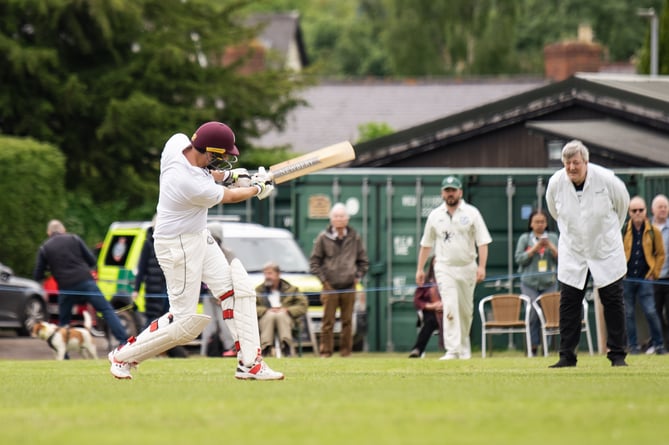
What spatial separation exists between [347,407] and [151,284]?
10.9m

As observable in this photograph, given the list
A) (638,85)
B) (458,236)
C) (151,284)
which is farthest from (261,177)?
(638,85)

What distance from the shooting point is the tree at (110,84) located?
98.1 ft

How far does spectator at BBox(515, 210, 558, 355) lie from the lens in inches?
768

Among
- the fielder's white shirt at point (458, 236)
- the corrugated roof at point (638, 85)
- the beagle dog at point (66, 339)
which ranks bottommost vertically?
the beagle dog at point (66, 339)

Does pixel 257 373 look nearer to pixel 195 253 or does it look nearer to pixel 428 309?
pixel 195 253

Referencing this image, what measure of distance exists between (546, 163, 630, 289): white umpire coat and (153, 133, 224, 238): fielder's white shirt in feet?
11.5

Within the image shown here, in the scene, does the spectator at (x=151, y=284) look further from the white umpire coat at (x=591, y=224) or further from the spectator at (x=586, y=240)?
the white umpire coat at (x=591, y=224)

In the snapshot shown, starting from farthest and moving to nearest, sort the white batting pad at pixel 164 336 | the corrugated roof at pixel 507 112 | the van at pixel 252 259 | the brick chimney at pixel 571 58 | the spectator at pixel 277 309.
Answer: the brick chimney at pixel 571 58 < the corrugated roof at pixel 507 112 < the van at pixel 252 259 < the spectator at pixel 277 309 < the white batting pad at pixel 164 336

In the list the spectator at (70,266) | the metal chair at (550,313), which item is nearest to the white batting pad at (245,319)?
the spectator at (70,266)

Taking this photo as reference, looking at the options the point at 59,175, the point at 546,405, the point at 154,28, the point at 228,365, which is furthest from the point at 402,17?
the point at 546,405

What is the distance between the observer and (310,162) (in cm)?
1277

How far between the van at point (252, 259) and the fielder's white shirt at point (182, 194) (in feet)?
29.5

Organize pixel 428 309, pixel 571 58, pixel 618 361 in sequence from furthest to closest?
1. pixel 571 58
2. pixel 428 309
3. pixel 618 361

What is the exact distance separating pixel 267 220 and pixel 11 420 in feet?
53.5
